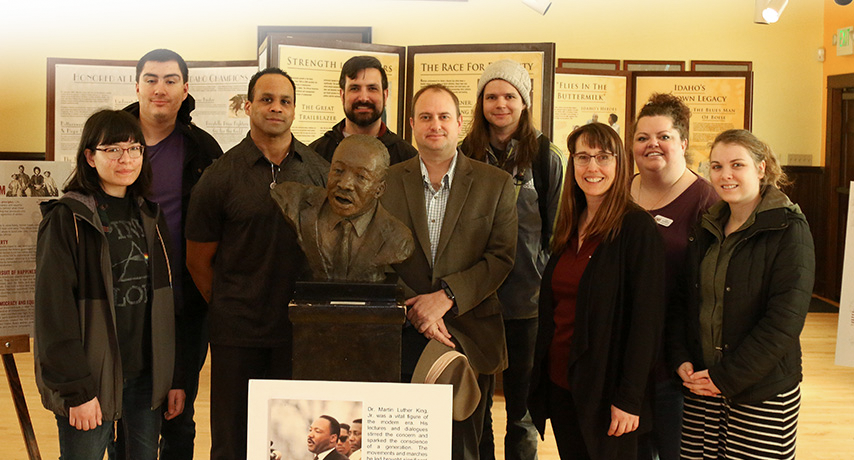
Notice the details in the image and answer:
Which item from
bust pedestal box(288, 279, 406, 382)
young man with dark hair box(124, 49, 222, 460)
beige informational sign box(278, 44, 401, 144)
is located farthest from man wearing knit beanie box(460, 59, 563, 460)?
beige informational sign box(278, 44, 401, 144)

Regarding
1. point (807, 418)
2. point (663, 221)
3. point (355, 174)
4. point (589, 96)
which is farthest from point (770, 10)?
point (355, 174)

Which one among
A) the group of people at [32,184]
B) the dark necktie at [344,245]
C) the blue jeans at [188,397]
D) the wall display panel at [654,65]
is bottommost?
the blue jeans at [188,397]

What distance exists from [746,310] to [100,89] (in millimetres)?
4066

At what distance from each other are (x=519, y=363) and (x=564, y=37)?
17.8ft

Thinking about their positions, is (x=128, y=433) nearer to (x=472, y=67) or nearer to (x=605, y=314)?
(x=605, y=314)

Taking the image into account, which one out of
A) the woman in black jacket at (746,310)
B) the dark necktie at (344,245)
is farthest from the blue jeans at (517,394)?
the dark necktie at (344,245)

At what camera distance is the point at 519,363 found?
117 inches

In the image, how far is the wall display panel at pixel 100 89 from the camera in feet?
15.2

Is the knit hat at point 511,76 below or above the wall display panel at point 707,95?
below

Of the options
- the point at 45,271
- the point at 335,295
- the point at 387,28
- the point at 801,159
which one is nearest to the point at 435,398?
the point at 335,295

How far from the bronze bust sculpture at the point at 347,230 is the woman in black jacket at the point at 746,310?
3.19 ft

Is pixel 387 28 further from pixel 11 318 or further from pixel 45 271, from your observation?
pixel 45 271

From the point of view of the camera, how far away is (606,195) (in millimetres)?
2283

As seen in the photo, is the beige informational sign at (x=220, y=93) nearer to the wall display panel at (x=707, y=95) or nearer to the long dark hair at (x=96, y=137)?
the long dark hair at (x=96, y=137)
